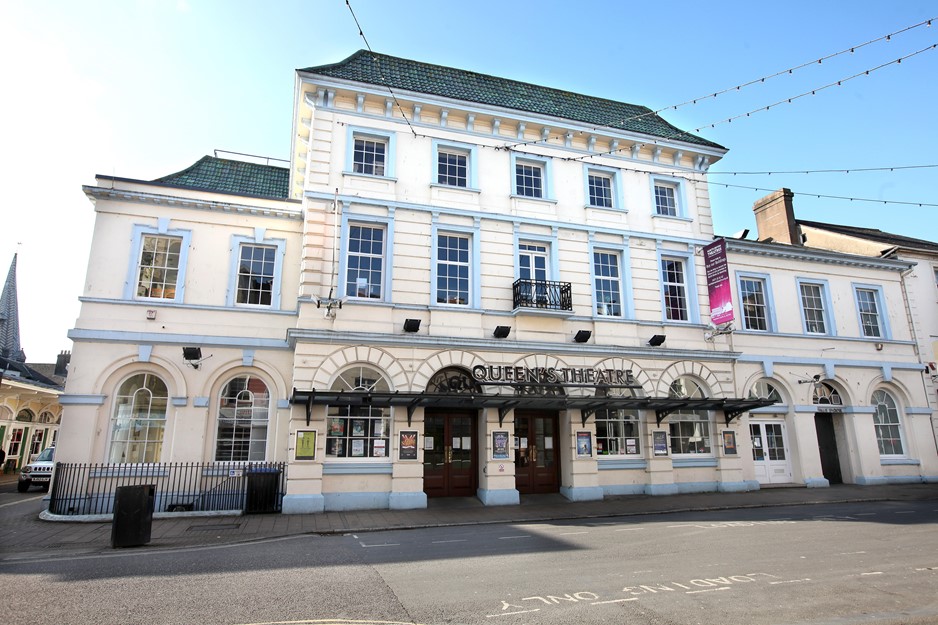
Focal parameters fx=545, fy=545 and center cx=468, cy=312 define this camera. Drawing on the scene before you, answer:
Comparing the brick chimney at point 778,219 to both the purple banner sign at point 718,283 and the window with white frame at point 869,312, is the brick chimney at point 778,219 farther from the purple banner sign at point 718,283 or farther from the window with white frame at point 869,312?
A: the purple banner sign at point 718,283

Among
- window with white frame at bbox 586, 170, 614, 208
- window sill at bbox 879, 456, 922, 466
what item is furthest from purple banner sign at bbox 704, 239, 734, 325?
window sill at bbox 879, 456, 922, 466

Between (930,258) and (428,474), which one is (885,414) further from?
(428,474)

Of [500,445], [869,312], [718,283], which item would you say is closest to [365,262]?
[500,445]

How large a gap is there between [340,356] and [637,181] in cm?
1201

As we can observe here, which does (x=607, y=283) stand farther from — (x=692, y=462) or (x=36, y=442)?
(x=36, y=442)

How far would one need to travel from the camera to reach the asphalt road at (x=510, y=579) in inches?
239

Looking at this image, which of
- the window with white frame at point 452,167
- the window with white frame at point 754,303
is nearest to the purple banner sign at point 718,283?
the window with white frame at point 754,303

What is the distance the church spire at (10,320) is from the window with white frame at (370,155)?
115 feet

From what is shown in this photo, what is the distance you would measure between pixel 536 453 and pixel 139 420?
1143 centimetres

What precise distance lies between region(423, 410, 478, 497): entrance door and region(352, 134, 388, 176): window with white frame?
7579 millimetres

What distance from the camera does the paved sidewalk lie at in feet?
34.8

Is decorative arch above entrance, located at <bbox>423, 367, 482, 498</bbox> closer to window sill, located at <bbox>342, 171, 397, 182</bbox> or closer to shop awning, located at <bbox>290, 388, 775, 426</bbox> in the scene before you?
shop awning, located at <bbox>290, 388, 775, 426</bbox>

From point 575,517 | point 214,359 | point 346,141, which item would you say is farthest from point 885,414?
point 214,359

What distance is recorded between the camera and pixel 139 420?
15164 mm
